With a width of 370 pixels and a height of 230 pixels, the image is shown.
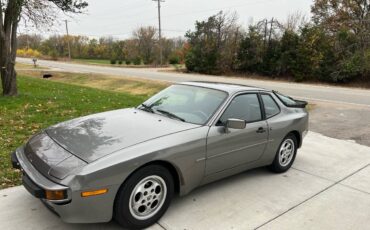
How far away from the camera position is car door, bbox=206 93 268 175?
3.76 m

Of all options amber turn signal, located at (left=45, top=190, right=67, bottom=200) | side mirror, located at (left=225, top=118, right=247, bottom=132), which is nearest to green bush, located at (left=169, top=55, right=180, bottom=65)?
side mirror, located at (left=225, top=118, right=247, bottom=132)

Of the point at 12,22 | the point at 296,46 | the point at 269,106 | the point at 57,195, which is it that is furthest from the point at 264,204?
the point at 296,46

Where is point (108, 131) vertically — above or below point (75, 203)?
above

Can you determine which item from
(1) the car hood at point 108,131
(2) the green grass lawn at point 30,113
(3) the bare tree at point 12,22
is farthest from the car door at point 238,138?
(3) the bare tree at point 12,22

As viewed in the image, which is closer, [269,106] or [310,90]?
[269,106]

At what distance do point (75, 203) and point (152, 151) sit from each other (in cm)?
83

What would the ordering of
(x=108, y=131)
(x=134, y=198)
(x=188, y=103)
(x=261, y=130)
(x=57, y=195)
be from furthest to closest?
(x=261, y=130)
(x=188, y=103)
(x=108, y=131)
(x=134, y=198)
(x=57, y=195)

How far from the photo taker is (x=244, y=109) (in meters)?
4.32

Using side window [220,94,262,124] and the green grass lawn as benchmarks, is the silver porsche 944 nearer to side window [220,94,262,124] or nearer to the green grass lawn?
side window [220,94,262,124]

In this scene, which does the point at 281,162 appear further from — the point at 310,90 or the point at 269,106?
the point at 310,90

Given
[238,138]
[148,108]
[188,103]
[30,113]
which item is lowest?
[30,113]

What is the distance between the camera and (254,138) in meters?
4.24

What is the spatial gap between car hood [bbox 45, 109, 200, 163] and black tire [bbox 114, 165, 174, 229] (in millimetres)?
316

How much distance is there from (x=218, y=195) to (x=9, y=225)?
2274 millimetres
